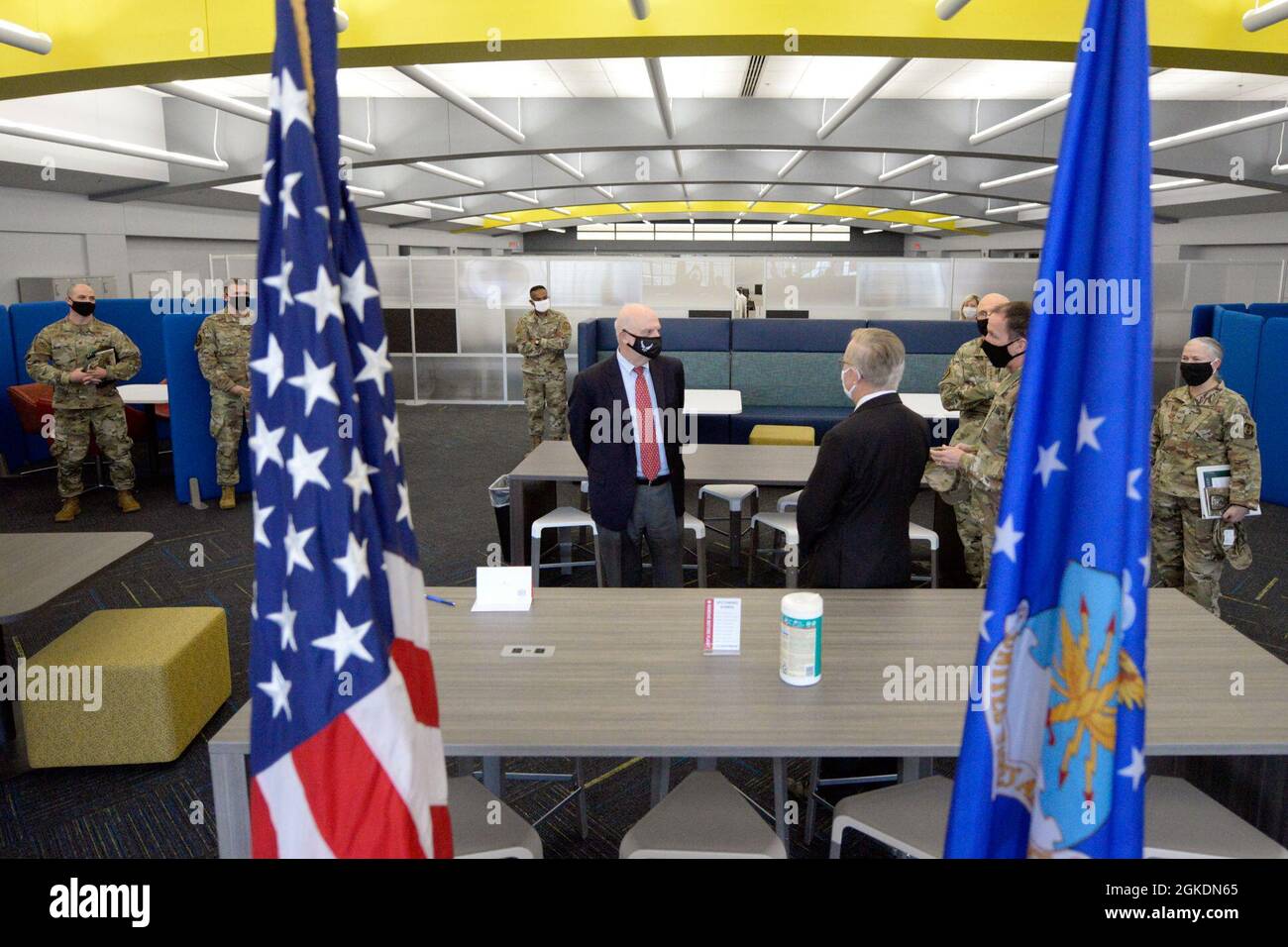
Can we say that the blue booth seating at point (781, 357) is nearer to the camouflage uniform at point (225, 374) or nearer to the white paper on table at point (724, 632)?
the camouflage uniform at point (225, 374)

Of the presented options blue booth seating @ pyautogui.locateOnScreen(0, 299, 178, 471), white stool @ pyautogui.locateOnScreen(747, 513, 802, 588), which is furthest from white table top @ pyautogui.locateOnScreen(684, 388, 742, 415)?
blue booth seating @ pyautogui.locateOnScreen(0, 299, 178, 471)

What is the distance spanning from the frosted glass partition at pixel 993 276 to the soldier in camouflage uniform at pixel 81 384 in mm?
8936

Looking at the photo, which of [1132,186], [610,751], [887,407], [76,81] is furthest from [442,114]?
[1132,186]

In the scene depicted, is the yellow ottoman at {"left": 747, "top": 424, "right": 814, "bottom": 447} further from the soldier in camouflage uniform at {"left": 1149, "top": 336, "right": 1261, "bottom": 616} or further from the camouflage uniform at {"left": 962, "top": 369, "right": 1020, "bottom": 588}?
the camouflage uniform at {"left": 962, "top": 369, "right": 1020, "bottom": 588}

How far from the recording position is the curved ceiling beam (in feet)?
14.5

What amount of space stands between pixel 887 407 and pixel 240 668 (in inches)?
122

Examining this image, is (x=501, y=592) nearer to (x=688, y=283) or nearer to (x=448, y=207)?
(x=688, y=283)

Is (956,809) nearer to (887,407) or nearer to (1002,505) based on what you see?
(1002,505)

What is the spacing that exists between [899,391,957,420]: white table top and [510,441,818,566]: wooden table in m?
1.70

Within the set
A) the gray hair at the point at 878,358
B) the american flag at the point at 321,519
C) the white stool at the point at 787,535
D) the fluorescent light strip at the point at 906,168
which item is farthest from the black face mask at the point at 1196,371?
the fluorescent light strip at the point at 906,168

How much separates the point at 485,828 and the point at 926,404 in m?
5.93

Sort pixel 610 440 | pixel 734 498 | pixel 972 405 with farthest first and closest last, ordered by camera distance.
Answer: pixel 734 498, pixel 972 405, pixel 610 440

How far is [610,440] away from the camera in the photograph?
3.74 m

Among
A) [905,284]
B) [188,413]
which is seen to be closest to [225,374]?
[188,413]
